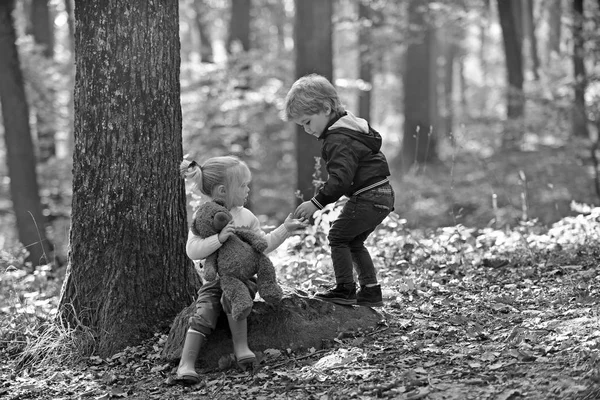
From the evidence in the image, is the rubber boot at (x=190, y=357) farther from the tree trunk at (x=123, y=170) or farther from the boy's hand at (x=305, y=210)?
the boy's hand at (x=305, y=210)

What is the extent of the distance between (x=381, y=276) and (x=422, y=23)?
12.2 meters

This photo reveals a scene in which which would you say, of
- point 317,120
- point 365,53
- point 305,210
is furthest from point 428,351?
point 365,53

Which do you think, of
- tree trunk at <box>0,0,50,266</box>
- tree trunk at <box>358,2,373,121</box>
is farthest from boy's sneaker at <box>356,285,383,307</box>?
tree trunk at <box>358,2,373,121</box>

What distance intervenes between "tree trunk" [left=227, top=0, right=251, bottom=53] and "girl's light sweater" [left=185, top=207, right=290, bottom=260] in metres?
12.4

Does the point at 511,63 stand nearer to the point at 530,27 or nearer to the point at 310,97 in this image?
the point at 530,27

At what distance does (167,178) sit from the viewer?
197 inches

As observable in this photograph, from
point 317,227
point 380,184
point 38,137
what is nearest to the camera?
point 380,184

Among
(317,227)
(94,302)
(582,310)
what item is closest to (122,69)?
(94,302)

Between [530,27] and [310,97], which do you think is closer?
[310,97]

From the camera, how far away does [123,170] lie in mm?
4871

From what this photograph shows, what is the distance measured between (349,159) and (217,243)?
1042mm

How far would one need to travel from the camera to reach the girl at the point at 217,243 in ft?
14.0

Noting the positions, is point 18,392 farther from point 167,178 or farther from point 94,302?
point 167,178

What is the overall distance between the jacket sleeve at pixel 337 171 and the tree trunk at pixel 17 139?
769cm
